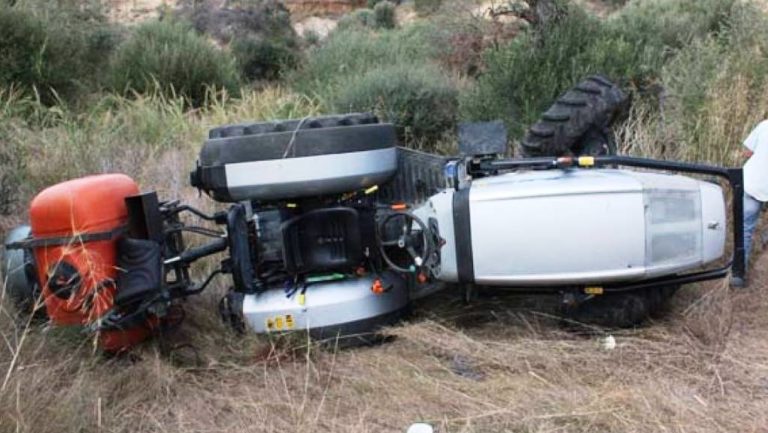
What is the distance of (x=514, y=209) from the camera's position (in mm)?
3156

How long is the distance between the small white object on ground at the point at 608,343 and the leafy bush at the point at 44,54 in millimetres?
7817

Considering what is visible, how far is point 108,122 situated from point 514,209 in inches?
232

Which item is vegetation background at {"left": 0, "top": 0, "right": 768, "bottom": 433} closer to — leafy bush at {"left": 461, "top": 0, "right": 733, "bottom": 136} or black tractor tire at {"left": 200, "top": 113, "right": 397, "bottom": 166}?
leafy bush at {"left": 461, "top": 0, "right": 733, "bottom": 136}

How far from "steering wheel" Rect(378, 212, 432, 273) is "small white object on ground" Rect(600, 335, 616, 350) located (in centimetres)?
82

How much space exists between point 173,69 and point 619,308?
28.0ft

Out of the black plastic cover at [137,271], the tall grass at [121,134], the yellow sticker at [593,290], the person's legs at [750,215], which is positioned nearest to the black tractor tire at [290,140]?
the black plastic cover at [137,271]

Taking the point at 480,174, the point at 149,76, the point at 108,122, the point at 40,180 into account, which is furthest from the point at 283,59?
the point at 480,174

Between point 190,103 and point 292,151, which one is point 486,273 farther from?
point 190,103

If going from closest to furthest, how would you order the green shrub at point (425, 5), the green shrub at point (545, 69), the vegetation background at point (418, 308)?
the vegetation background at point (418, 308), the green shrub at point (545, 69), the green shrub at point (425, 5)

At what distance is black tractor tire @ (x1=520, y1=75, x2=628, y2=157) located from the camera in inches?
171

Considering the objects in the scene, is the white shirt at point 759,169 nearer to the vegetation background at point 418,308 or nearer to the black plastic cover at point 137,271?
the vegetation background at point 418,308

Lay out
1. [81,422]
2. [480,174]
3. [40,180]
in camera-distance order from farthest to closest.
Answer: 1. [40,180]
2. [480,174]
3. [81,422]

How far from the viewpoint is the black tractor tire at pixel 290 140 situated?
3.47 metres

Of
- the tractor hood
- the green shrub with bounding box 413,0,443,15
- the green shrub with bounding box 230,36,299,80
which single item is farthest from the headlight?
the green shrub with bounding box 413,0,443,15
